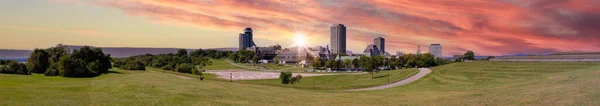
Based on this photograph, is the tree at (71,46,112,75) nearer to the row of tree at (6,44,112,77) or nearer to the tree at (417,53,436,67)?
the row of tree at (6,44,112,77)

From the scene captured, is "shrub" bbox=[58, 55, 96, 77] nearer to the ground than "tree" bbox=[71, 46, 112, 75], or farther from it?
nearer to the ground

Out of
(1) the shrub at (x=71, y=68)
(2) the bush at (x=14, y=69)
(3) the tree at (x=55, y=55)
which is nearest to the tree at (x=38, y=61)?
(3) the tree at (x=55, y=55)

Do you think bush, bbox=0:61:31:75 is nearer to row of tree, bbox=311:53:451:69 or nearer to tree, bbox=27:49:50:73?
tree, bbox=27:49:50:73

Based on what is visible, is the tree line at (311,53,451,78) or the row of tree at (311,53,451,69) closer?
the tree line at (311,53,451,78)

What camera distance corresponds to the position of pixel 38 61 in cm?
7075

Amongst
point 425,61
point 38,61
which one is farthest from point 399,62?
point 38,61

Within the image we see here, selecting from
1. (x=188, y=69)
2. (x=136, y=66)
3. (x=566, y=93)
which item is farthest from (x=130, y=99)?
(x=188, y=69)

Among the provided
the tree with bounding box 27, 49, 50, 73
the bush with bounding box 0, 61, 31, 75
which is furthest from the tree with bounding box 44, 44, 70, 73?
the bush with bounding box 0, 61, 31, 75

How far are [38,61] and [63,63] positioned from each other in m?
14.4

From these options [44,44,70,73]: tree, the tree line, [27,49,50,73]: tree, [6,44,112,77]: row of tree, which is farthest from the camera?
the tree line

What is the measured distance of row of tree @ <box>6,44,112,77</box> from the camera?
6312 cm

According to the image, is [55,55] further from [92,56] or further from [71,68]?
[71,68]

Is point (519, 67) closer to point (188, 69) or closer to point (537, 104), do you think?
point (537, 104)

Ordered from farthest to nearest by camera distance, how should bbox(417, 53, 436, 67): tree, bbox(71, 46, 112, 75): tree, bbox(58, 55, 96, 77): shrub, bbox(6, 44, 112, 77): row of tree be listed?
1. bbox(417, 53, 436, 67): tree
2. bbox(71, 46, 112, 75): tree
3. bbox(6, 44, 112, 77): row of tree
4. bbox(58, 55, 96, 77): shrub
